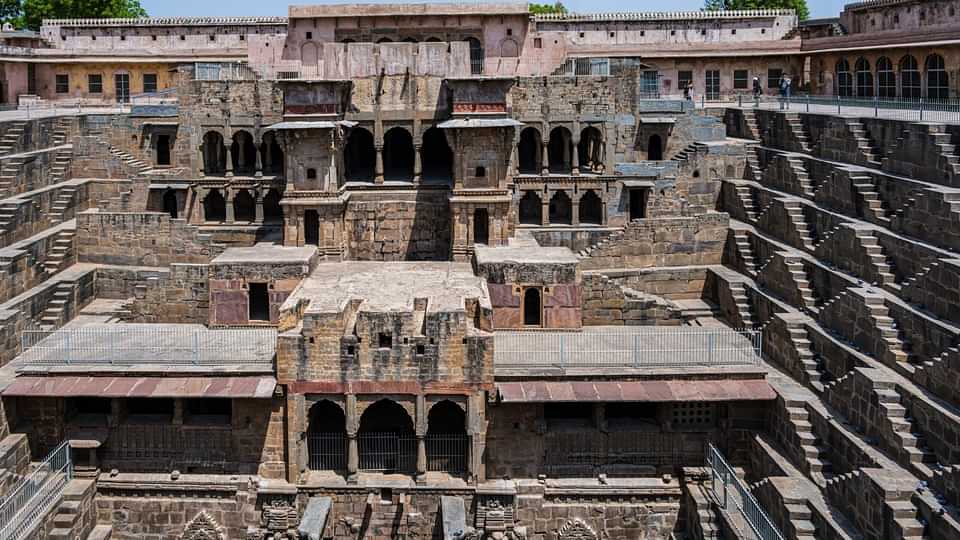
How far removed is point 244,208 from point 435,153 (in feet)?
27.4

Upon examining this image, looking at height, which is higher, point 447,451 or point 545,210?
point 545,210

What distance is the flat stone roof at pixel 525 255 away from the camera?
3516 centimetres

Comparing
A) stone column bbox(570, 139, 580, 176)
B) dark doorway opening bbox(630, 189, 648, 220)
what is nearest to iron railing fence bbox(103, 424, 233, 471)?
stone column bbox(570, 139, 580, 176)

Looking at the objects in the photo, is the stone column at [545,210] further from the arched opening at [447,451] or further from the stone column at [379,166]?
the arched opening at [447,451]

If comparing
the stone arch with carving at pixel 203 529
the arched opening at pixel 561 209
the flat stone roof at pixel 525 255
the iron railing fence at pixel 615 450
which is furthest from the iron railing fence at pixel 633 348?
the arched opening at pixel 561 209

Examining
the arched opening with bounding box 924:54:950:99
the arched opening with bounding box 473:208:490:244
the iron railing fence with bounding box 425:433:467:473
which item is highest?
the arched opening with bounding box 924:54:950:99

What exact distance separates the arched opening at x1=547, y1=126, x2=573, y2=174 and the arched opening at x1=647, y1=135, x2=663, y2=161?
11.2 ft

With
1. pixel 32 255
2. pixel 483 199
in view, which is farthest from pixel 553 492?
pixel 32 255

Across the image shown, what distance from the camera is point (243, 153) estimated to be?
4559 centimetres

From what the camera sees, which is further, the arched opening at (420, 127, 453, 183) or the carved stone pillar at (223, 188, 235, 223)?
the arched opening at (420, 127, 453, 183)

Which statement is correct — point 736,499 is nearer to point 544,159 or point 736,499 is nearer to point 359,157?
point 544,159

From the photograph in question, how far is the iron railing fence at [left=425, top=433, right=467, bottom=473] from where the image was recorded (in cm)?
3056

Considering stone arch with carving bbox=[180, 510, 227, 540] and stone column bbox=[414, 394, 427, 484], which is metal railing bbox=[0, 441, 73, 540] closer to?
stone arch with carving bbox=[180, 510, 227, 540]

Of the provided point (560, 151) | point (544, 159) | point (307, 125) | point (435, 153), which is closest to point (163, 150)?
point (307, 125)
